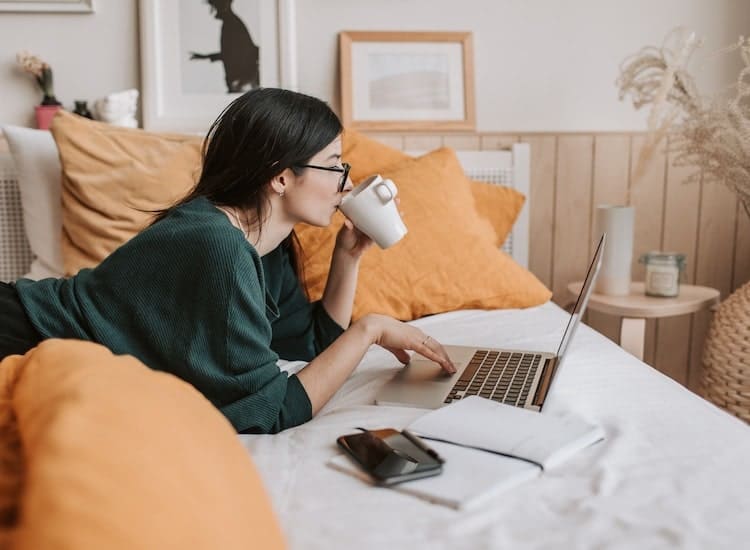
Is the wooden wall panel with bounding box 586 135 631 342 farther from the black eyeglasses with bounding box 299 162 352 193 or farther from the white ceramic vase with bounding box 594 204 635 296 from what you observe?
the black eyeglasses with bounding box 299 162 352 193

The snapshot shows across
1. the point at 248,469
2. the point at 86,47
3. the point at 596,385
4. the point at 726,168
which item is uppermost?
the point at 86,47

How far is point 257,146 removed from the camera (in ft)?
4.27

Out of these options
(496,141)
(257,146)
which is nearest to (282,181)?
(257,146)

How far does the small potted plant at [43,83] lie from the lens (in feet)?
7.18

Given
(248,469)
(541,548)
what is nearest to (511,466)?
(541,548)

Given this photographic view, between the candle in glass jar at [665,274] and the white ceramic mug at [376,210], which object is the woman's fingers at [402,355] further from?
the candle in glass jar at [665,274]

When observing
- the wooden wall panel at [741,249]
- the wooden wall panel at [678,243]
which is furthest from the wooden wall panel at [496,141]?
the wooden wall panel at [741,249]

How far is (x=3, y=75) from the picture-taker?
227 centimetres

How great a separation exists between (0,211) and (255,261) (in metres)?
1.27

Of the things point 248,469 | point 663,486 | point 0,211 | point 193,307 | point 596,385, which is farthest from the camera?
point 0,211

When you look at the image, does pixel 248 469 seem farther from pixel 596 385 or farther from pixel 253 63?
pixel 253 63

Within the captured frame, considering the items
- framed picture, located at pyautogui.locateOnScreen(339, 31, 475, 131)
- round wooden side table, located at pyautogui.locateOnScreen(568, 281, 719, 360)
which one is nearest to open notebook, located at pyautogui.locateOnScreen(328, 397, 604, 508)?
round wooden side table, located at pyautogui.locateOnScreen(568, 281, 719, 360)

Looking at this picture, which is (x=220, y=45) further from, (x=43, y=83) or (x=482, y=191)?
(x=482, y=191)

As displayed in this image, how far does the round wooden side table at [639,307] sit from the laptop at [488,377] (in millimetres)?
734
